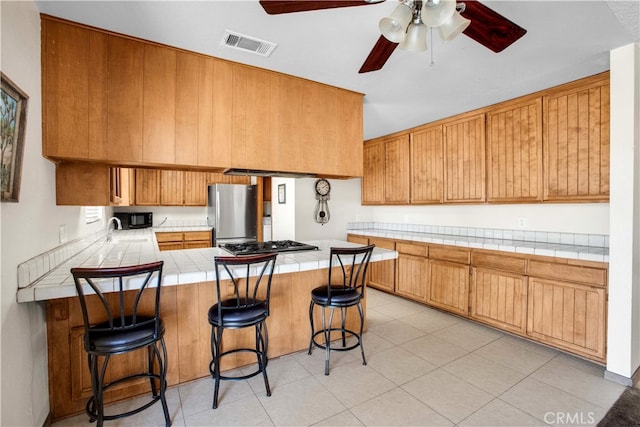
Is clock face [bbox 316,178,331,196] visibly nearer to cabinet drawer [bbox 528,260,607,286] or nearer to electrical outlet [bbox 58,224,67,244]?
cabinet drawer [bbox 528,260,607,286]

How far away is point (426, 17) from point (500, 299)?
2890mm

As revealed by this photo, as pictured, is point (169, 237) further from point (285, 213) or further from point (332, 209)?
point (332, 209)

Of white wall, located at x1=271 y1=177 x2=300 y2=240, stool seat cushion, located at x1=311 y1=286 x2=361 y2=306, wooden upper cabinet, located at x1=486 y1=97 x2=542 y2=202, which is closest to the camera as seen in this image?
stool seat cushion, located at x1=311 y1=286 x2=361 y2=306

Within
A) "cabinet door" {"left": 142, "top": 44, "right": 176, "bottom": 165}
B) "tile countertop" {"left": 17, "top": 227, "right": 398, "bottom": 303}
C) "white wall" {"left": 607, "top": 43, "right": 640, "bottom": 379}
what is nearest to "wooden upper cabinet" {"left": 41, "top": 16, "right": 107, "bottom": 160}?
"cabinet door" {"left": 142, "top": 44, "right": 176, "bottom": 165}

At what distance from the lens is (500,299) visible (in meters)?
3.11

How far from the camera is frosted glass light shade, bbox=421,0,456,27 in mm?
1258

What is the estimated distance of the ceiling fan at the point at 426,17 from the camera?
1.31m

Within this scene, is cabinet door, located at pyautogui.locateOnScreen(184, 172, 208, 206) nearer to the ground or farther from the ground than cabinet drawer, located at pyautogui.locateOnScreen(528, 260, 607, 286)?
farther from the ground

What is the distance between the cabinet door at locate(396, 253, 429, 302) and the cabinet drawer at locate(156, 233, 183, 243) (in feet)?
12.4

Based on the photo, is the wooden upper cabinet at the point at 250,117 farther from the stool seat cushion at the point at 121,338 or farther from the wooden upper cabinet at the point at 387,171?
the wooden upper cabinet at the point at 387,171

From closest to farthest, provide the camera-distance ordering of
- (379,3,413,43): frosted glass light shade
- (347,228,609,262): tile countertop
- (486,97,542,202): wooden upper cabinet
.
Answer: (379,3,413,43): frosted glass light shade → (347,228,609,262): tile countertop → (486,97,542,202): wooden upper cabinet

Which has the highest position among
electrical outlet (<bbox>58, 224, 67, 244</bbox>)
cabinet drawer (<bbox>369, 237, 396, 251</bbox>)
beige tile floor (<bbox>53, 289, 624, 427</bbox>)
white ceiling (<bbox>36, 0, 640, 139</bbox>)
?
white ceiling (<bbox>36, 0, 640, 139</bbox>)

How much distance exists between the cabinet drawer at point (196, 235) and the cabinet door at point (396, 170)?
3.28m

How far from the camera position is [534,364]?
2.55 meters
